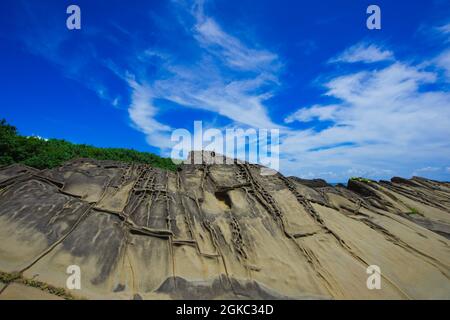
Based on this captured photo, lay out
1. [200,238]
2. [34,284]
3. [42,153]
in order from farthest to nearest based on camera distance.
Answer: [42,153] < [200,238] < [34,284]

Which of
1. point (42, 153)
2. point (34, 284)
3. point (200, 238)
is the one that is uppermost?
point (42, 153)

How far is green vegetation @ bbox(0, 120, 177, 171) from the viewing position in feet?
35.3

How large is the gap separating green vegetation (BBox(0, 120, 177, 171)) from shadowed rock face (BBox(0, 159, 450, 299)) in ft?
8.64

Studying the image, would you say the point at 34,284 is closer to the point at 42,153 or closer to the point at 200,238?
the point at 200,238

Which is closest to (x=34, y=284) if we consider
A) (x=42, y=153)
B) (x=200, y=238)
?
(x=200, y=238)

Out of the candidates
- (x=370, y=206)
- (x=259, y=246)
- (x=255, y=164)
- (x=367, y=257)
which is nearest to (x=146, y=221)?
(x=259, y=246)

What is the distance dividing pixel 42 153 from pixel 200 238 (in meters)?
9.69

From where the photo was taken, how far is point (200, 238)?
7410 mm

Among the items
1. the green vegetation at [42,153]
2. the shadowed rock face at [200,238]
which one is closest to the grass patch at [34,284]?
the shadowed rock face at [200,238]

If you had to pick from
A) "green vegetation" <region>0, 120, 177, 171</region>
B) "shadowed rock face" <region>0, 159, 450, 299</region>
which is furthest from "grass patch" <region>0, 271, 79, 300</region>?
"green vegetation" <region>0, 120, 177, 171</region>

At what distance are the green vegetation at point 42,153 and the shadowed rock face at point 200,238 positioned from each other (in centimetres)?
263

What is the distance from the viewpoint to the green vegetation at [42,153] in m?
10.8

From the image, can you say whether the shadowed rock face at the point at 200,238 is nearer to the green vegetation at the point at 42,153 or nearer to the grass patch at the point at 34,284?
the grass patch at the point at 34,284
